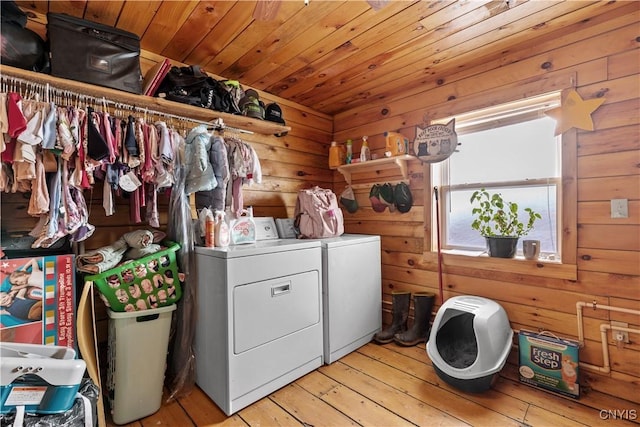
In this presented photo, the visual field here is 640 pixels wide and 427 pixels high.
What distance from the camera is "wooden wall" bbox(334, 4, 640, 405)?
Answer: 1.64 metres

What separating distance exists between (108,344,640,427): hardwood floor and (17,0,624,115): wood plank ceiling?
2095 millimetres

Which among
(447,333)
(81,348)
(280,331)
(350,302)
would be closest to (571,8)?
(447,333)

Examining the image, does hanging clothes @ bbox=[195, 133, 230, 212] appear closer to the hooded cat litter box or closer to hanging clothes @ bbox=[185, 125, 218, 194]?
hanging clothes @ bbox=[185, 125, 218, 194]

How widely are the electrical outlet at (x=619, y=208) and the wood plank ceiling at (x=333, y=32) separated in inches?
42.4

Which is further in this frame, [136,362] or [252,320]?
[252,320]

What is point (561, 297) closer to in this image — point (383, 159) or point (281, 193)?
point (383, 159)

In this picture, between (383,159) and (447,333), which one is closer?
(447,333)

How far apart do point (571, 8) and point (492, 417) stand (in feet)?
7.39

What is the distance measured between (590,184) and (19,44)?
10.1ft

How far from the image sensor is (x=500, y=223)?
207 centimetres

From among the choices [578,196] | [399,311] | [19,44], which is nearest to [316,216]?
[399,311]

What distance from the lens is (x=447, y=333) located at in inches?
81.8

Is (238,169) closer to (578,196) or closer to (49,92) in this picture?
(49,92)

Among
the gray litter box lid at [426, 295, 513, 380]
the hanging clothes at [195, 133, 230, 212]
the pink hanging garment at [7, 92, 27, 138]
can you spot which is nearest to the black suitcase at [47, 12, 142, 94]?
the pink hanging garment at [7, 92, 27, 138]
